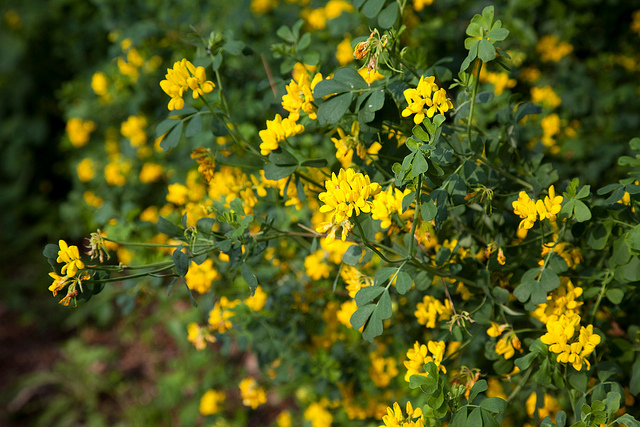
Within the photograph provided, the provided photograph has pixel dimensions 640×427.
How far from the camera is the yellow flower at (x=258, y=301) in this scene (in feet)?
4.99

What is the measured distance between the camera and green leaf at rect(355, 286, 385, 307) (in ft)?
3.46

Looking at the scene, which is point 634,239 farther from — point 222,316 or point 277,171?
point 222,316

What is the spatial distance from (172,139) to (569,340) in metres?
1.00

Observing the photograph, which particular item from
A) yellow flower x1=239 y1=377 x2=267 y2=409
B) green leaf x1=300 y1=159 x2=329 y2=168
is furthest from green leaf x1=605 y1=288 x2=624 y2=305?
yellow flower x1=239 y1=377 x2=267 y2=409

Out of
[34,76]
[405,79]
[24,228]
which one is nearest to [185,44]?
[405,79]

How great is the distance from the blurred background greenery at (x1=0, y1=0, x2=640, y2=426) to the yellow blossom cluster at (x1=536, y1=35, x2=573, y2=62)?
0.04 meters

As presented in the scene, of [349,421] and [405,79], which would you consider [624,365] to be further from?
[349,421]

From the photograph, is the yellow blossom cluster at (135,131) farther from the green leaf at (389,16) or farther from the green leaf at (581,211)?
the green leaf at (581,211)

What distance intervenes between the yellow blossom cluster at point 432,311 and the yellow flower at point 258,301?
19.1 inches

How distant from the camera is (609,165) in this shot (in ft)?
6.34

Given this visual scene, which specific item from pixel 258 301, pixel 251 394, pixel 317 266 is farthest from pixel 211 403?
pixel 317 266

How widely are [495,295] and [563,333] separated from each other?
0.56 ft

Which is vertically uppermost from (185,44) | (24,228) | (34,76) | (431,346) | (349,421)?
(185,44)

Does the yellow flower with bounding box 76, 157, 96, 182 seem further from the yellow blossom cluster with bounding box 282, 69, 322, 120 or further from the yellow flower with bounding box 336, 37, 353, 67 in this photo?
the yellow blossom cluster with bounding box 282, 69, 322, 120
